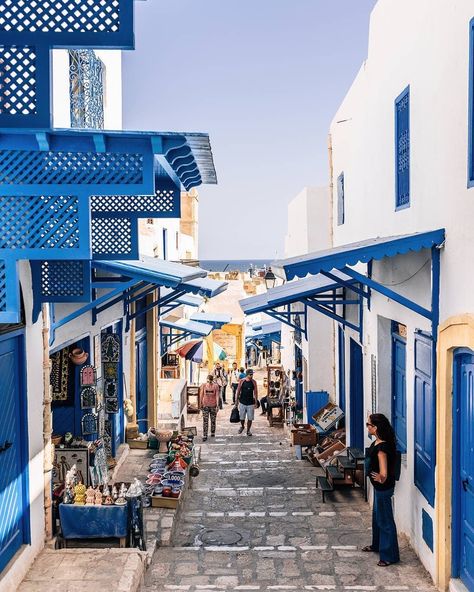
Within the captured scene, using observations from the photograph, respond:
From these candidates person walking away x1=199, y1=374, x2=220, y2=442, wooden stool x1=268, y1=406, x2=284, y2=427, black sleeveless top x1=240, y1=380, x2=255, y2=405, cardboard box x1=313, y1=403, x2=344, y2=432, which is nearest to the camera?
cardboard box x1=313, y1=403, x2=344, y2=432

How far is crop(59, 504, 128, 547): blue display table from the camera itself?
24.1ft

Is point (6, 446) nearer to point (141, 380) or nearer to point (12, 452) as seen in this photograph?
point (12, 452)

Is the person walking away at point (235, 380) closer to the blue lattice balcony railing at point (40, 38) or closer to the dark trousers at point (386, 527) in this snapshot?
the dark trousers at point (386, 527)

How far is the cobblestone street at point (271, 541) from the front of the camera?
7086 mm

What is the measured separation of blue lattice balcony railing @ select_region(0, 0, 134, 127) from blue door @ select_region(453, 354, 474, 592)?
12.3 feet

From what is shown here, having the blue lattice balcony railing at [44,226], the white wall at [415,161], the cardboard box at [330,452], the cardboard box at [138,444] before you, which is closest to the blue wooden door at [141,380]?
the cardboard box at [138,444]

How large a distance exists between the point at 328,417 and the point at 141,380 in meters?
4.23

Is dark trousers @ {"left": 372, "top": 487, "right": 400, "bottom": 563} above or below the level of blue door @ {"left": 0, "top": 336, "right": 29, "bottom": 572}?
below

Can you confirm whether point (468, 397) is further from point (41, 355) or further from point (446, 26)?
point (41, 355)

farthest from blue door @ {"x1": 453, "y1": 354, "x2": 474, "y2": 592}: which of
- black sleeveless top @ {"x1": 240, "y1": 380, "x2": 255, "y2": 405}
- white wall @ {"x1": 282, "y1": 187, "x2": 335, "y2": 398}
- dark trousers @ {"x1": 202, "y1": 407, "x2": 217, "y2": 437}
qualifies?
black sleeveless top @ {"x1": 240, "y1": 380, "x2": 255, "y2": 405}

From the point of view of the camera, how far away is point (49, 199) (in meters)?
5.37

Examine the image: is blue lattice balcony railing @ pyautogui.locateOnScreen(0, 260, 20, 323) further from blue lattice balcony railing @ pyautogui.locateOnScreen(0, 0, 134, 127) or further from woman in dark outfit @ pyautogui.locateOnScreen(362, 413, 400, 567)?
woman in dark outfit @ pyautogui.locateOnScreen(362, 413, 400, 567)

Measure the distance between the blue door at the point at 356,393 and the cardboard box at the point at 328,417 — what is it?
2.57ft

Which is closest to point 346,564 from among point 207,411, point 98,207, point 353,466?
point 353,466
